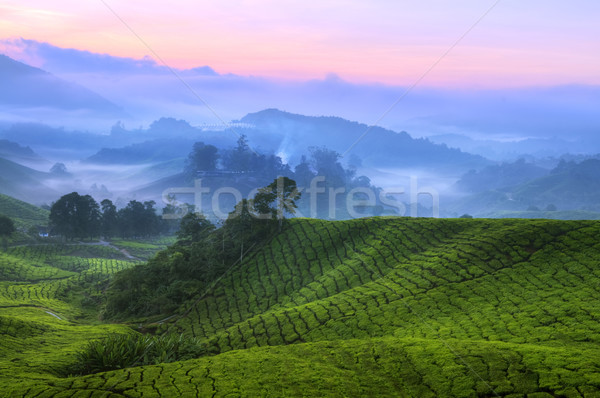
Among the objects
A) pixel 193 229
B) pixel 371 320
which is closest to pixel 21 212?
pixel 193 229

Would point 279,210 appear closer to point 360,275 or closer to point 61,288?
point 360,275

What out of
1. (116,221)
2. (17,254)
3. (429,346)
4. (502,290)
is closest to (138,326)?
(429,346)

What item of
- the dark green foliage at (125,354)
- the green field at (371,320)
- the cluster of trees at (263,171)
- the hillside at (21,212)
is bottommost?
the dark green foliage at (125,354)

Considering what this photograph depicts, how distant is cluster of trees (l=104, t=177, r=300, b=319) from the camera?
3872 cm

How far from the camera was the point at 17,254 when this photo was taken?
65875 mm

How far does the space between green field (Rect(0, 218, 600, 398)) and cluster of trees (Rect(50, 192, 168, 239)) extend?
34587 mm

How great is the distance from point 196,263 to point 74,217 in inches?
2020

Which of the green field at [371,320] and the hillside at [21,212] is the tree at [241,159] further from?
the green field at [371,320]

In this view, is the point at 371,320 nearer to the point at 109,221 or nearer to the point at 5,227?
the point at 5,227

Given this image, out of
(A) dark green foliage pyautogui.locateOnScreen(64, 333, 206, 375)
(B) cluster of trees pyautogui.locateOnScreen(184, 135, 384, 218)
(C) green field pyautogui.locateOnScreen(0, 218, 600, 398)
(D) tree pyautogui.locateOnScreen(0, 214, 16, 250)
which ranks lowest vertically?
(A) dark green foliage pyautogui.locateOnScreen(64, 333, 206, 375)

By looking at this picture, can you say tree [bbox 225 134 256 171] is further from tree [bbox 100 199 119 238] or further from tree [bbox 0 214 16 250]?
tree [bbox 0 214 16 250]

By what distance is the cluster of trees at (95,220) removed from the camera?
80562 millimetres

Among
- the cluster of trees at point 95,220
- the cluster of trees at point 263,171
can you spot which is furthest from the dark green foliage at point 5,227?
the cluster of trees at point 263,171

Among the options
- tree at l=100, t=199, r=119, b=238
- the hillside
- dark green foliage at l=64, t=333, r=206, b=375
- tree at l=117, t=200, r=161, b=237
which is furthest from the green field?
the hillside
